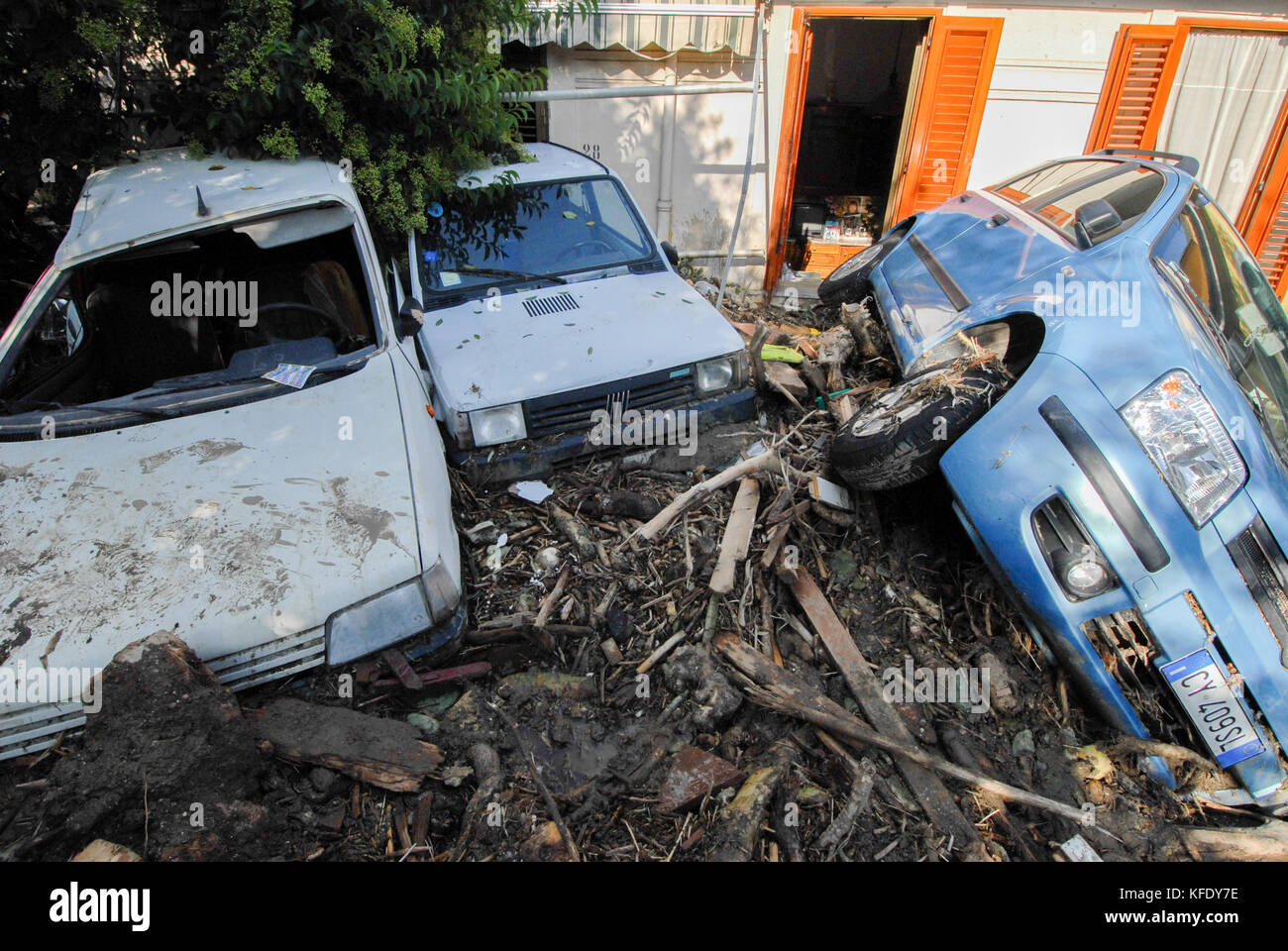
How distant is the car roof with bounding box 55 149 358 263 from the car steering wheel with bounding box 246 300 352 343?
1.75 ft

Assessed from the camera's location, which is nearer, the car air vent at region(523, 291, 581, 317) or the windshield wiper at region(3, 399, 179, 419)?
the windshield wiper at region(3, 399, 179, 419)

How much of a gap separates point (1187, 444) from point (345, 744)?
12.0 ft

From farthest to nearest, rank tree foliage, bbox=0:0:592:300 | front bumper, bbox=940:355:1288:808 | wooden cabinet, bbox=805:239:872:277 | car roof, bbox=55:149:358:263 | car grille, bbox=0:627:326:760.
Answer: wooden cabinet, bbox=805:239:872:277, tree foliage, bbox=0:0:592:300, car roof, bbox=55:149:358:263, front bumper, bbox=940:355:1288:808, car grille, bbox=0:627:326:760

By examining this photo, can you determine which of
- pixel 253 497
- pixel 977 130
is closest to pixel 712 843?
pixel 253 497

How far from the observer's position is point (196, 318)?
384 centimetres

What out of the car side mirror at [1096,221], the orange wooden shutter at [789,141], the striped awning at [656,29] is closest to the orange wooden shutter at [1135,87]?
the orange wooden shutter at [789,141]

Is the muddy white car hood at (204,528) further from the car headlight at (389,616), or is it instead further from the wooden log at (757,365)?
the wooden log at (757,365)

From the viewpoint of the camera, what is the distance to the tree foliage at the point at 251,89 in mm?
4496

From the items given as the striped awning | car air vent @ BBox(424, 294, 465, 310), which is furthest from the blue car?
the striped awning

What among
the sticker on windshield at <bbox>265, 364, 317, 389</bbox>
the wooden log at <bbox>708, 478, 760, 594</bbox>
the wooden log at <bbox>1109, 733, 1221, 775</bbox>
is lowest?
the wooden log at <bbox>1109, 733, 1221, 775</bbox>

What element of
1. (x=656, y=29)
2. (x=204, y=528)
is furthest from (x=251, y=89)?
(x=656, y=29)

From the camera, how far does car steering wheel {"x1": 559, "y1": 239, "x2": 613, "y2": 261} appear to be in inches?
195

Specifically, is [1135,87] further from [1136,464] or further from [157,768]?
[157,768]
